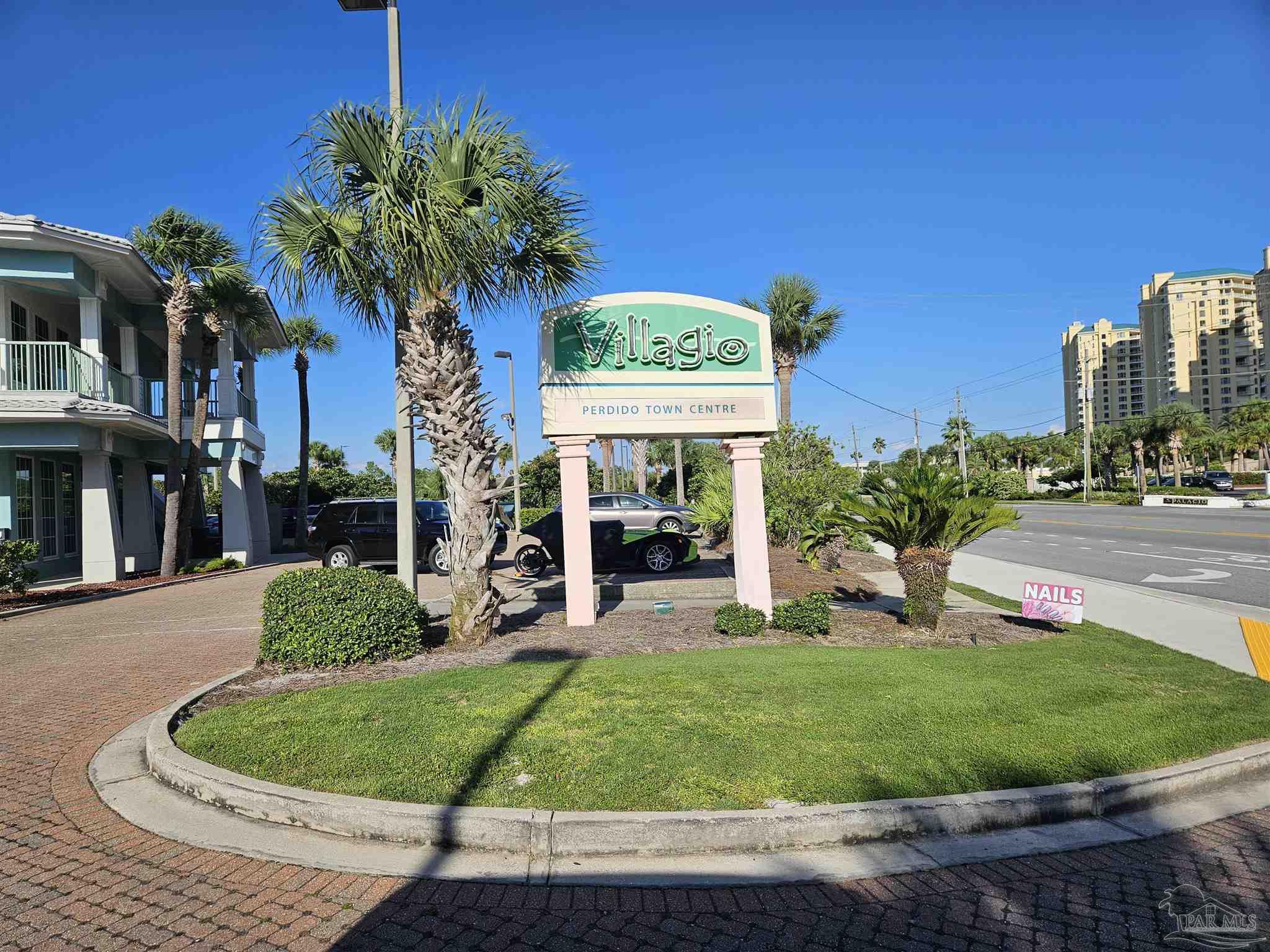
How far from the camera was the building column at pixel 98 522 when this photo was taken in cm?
1719

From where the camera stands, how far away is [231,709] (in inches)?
236

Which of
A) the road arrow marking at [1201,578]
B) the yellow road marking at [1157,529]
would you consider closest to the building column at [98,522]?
the road arrow marking at [1201,578]

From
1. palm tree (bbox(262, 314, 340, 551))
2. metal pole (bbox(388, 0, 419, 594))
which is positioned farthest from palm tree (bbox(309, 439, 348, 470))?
metal pole (bbox(388, 0, 419, 594))

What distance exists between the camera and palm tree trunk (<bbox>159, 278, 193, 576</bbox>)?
18.6 m

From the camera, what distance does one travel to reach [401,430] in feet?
31.9

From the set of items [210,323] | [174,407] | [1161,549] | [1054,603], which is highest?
[210,323]

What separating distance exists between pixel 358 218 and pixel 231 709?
207 inches

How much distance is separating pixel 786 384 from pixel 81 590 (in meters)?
22.9

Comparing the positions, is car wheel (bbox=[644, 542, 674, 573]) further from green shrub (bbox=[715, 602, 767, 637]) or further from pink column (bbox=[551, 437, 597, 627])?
green shrub (bbox=[715, 602, 767, 637])

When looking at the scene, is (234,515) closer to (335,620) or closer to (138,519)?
(138,519)

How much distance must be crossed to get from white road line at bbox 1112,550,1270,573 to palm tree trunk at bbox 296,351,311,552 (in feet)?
80.1

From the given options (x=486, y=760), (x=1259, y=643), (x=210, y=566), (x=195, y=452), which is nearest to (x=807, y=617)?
(x=1259, y=643)

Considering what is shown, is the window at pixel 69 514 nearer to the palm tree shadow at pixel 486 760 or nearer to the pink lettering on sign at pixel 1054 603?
the palm tree shadow at pixel 486 760

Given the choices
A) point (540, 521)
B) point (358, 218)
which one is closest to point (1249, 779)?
point (358, 218)
